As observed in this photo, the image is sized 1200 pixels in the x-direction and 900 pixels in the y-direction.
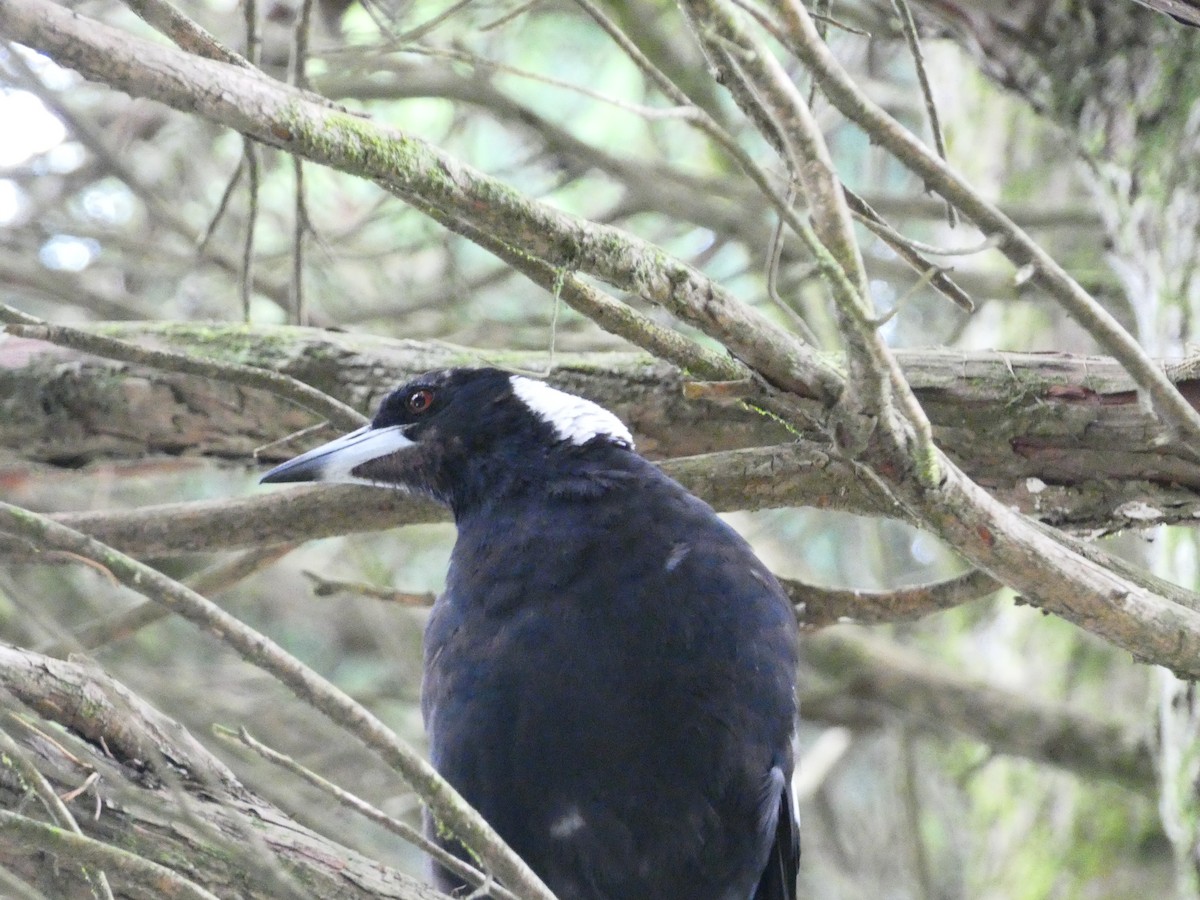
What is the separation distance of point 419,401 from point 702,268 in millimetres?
2735

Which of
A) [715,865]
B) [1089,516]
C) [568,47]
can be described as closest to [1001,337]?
[568,47]

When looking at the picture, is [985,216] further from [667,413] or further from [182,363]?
[182,363]

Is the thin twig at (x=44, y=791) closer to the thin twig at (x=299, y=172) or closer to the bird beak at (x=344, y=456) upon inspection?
the bird beak at (x=344, y=456)

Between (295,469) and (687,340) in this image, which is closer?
(687,340)

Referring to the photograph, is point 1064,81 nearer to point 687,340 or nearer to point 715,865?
point 687,340

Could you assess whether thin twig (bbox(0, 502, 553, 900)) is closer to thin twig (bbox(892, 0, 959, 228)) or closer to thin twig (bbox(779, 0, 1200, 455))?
thin twig (bbox(779, 0, 1200, 455))

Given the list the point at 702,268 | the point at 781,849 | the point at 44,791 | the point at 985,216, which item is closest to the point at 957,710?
the point at 702,268

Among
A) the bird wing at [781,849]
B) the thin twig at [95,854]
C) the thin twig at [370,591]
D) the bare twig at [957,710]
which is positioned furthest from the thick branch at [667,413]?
the bare twig at [957,710]

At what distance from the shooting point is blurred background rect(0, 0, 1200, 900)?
3.96 metres

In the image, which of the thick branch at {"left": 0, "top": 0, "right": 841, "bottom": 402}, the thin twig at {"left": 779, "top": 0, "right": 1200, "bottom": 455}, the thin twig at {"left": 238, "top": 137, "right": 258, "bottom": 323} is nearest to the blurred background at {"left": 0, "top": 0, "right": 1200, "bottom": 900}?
the thin twig at {"left": 238, "top": 137, "right": 258, "bottom": 323}

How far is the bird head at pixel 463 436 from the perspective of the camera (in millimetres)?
3084

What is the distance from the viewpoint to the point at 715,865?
8.98 feet

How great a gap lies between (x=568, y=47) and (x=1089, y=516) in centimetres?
433

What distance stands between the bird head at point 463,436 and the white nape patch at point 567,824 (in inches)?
31.3
